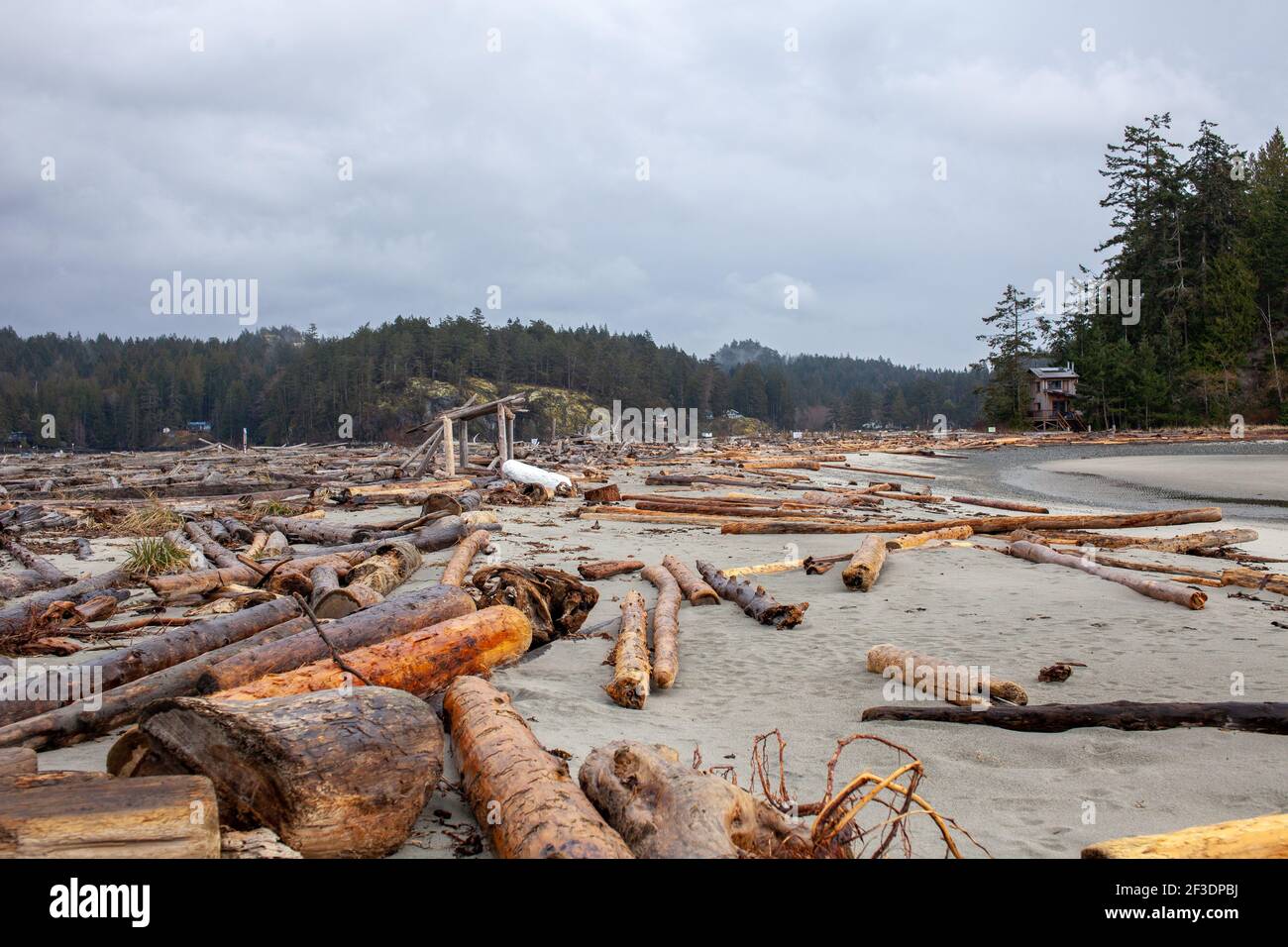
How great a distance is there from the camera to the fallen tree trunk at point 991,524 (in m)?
13.5

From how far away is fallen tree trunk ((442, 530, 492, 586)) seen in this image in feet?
27.4

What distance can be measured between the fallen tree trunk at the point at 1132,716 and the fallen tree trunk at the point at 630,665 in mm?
1957

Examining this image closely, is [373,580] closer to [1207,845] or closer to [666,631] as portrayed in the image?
[666,631]

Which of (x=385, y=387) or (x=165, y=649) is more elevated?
(x=385, y=387)

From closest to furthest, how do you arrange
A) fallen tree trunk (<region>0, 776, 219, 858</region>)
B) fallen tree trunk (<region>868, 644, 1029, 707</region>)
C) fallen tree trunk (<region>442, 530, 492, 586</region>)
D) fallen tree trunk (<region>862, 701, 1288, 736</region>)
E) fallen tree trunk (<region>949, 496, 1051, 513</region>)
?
1. fallen tree trunk (<region>0, 776, 219, 858</region>)
2. fallen tree trunk (<region>862, 701, 1288, 736</region>)
3. fallen tree trunk (<region>868, 644, 1029, 707</region>)
4. fallen tree trunk (<region>442, 530, 492, 586</region>)
5. fallen tree trunk (<region>949, 496, 1051, 513</region>)

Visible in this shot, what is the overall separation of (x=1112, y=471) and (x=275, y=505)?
3112cm

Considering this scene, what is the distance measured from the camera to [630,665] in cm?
543

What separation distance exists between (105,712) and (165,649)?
3.07ft

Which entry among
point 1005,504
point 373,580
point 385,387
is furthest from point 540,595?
point 385,387

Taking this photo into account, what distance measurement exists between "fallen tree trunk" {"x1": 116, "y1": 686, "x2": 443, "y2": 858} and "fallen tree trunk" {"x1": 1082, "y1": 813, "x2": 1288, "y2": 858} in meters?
2.48

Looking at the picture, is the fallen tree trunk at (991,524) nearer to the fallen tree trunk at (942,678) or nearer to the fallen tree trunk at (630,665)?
the fallen tree trunk at (630,665)

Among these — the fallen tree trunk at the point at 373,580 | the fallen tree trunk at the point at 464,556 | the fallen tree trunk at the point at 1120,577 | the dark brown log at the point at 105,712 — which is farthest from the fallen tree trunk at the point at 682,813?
the fallen tree trunk at the point at 1120,577

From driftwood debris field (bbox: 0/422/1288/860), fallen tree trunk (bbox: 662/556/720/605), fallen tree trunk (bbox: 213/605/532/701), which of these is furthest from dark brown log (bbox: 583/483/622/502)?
fallen tree trunk (bbox: 213/605/532/701)

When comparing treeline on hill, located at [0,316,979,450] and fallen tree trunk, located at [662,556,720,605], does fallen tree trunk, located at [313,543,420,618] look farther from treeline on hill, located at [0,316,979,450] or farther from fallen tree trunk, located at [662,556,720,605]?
treeline on hill, located at [0,316,979,450]
